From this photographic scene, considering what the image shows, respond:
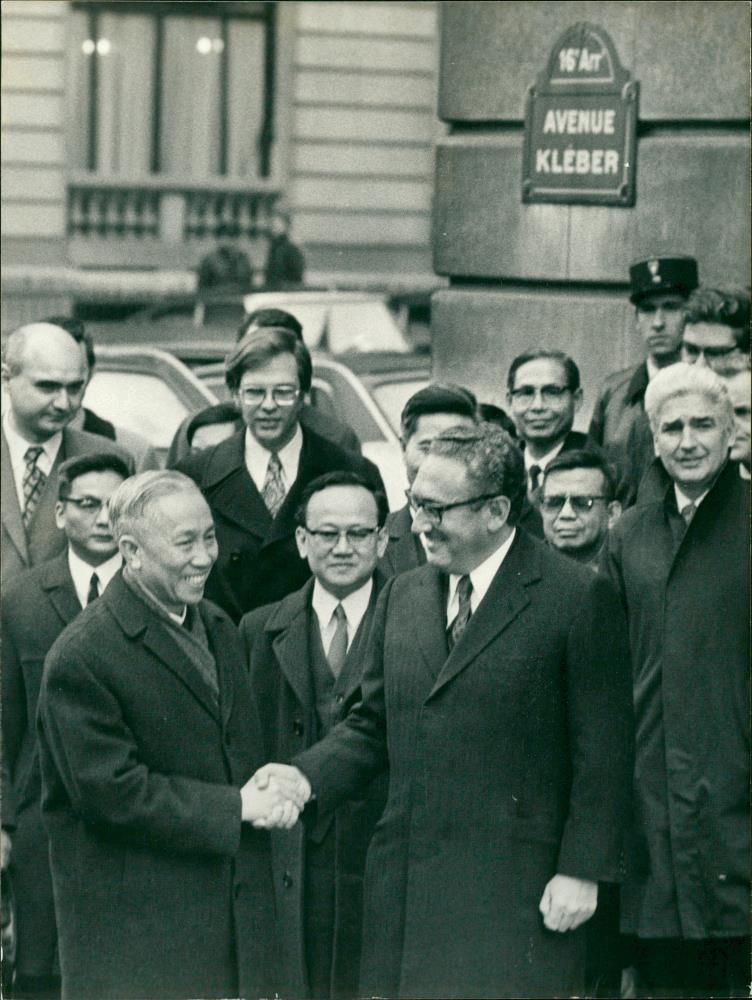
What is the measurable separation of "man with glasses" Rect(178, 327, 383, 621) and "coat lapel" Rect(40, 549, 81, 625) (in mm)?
694

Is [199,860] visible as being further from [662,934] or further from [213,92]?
[213,92]

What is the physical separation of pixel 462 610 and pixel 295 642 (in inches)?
36.1

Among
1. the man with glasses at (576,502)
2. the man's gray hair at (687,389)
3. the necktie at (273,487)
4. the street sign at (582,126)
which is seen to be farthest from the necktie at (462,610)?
the street sign at (582,126)

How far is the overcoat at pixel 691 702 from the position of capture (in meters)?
6.06

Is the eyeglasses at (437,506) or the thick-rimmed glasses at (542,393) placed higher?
the thick-rimmed glasses at (542,393)

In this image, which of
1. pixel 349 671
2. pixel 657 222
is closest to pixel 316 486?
pixel 349 671

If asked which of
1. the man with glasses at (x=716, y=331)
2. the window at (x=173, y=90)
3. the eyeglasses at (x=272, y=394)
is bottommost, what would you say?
the eyeglasses at (x=272, y=394)

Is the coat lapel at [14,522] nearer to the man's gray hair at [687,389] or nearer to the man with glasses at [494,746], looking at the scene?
the man with glasses at [494,746]

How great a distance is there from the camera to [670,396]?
20.1 ft

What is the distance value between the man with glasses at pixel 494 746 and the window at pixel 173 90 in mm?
22279

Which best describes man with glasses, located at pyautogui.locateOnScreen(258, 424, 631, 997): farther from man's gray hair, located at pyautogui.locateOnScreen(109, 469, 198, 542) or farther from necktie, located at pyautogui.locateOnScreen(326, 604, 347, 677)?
necktie, located at pyautogui.locateOnScreen(326, 604, 347, 677)

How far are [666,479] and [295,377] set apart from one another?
1.53m

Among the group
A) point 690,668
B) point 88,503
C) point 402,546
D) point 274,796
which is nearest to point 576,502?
point 402,546

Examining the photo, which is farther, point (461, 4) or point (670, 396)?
point (461, 4)
